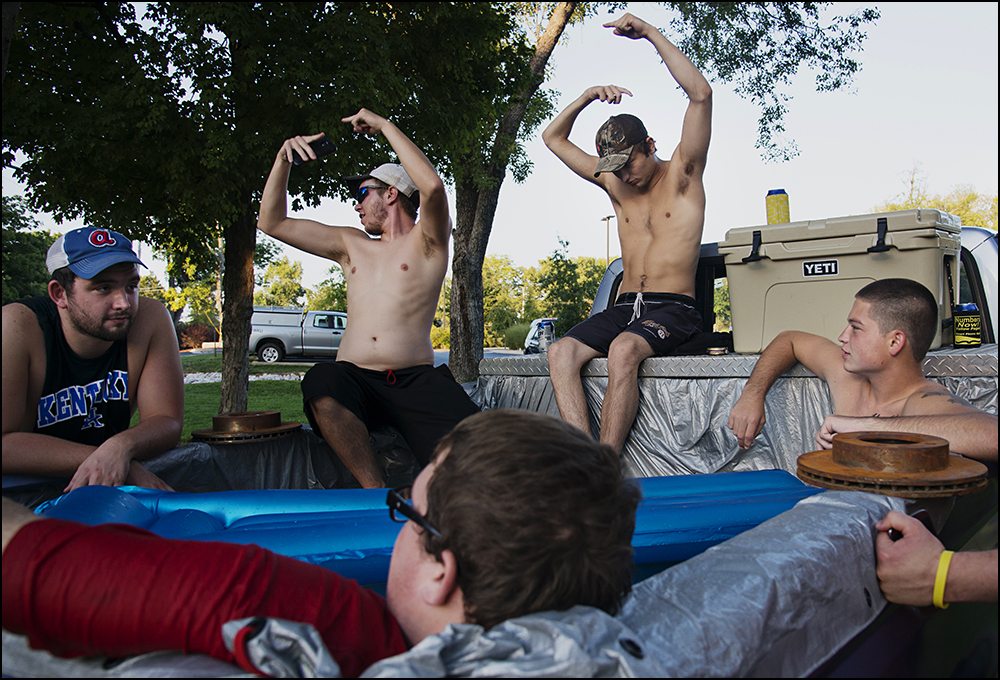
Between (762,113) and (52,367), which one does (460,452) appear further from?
(762,113)

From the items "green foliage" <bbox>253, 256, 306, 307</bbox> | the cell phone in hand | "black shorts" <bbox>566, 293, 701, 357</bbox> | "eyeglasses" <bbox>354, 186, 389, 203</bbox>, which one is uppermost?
"green foliage" <bbox>253, 256, 306, 307</bbox>

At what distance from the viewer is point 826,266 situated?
11.4 feet

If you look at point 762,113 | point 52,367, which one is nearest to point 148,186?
point 52,367

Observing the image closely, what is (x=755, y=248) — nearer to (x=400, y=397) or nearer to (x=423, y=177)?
(x=423, y=177)

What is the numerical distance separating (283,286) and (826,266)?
5055cm

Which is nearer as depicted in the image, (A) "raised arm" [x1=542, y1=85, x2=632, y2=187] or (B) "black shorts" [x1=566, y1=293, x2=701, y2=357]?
(B) "black shorts" [x1=566, y1=293, x2=701, y2=357]

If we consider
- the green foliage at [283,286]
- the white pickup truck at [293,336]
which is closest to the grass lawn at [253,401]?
the white pickup truck at [293,336]

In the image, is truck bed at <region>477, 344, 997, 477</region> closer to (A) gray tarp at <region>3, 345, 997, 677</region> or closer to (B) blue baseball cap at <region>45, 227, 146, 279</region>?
(A) gray tarp at <region>3, 345, 997, 677</region>

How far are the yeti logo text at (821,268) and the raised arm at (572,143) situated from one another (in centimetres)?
137

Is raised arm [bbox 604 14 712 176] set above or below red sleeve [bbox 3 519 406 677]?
above

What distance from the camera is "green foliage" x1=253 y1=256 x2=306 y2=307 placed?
48.8m

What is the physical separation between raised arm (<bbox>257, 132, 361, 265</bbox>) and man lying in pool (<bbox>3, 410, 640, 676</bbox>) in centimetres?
306

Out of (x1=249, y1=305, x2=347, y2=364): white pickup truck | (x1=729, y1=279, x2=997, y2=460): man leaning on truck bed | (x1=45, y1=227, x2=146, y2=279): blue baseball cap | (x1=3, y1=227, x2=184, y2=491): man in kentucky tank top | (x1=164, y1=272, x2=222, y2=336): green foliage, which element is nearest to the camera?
(x1=729, y1=279, x2=997, y2=460): man leaning on truck bed

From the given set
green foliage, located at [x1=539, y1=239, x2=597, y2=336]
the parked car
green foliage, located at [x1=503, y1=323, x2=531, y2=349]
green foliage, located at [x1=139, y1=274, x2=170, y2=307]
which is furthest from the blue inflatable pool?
green foliage, located at [x1=139, y1=274, x2=170, y2=307]
